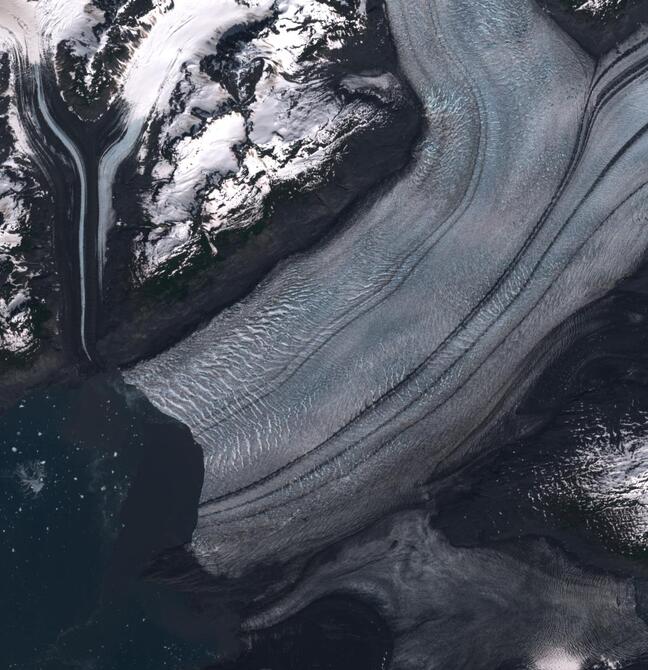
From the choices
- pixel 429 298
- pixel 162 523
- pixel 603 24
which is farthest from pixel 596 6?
pixel 162 523

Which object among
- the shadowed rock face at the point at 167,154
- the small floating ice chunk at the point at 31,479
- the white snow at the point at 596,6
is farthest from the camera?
the white snow at the point at 596,6

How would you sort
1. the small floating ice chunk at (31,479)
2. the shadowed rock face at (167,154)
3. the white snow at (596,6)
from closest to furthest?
A: the small floating ice chunk at (31,479)
the shadowed rock face at (167,154)
the white snow at (596,6)

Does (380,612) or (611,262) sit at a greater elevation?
(611,262)

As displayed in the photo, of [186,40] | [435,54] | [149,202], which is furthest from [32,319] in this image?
[435,54]

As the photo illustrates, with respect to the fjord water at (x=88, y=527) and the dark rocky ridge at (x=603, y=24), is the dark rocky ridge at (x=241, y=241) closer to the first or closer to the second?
the fjord water at (x=88, y=527)

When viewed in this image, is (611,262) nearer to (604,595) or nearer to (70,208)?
(604,595)

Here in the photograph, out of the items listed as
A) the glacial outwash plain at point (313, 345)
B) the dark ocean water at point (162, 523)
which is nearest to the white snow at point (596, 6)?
the glacial outwash plain at point (313, 345)
